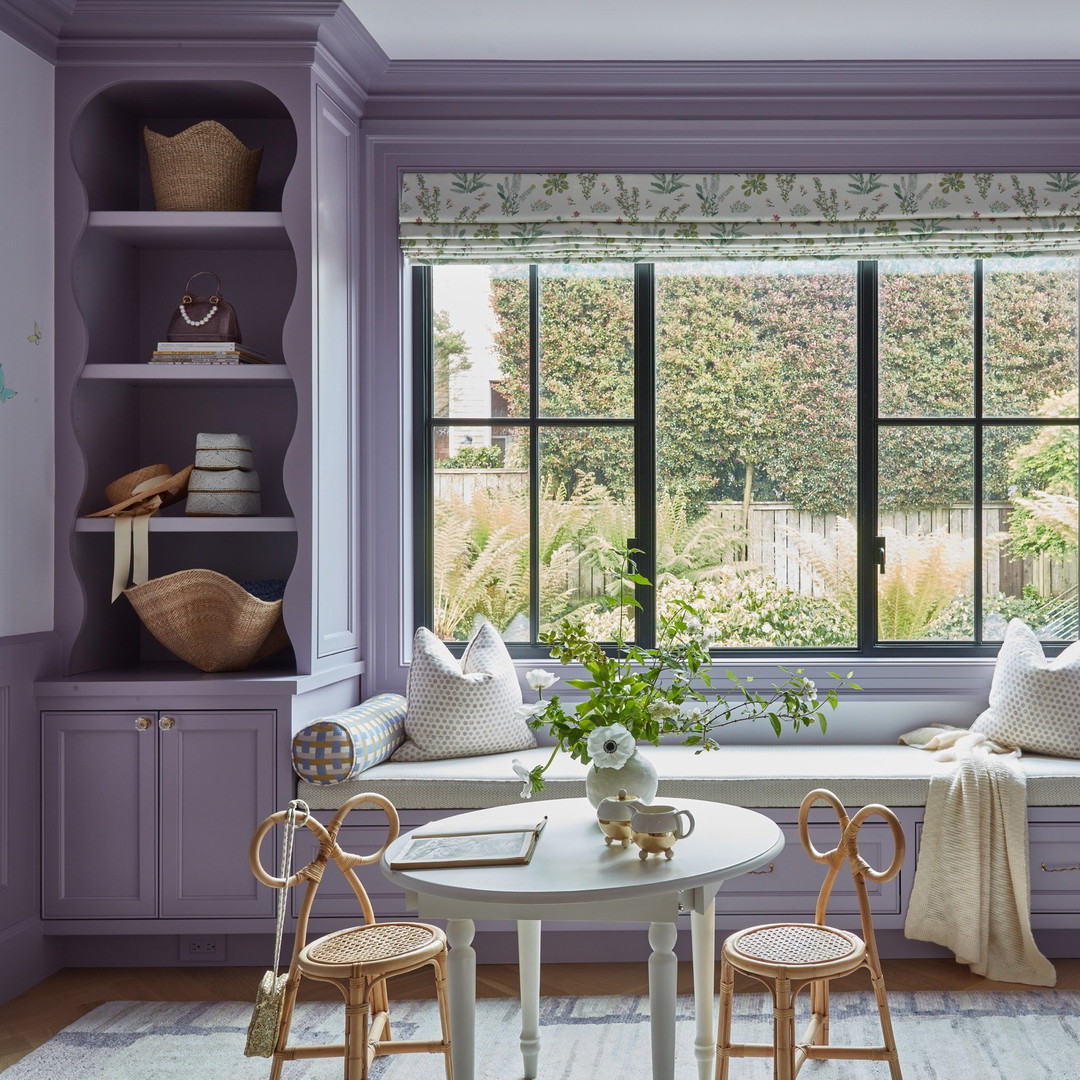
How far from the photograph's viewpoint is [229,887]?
2975mm

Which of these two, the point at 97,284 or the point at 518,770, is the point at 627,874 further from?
the point at 97,284

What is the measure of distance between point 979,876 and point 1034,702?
666mm

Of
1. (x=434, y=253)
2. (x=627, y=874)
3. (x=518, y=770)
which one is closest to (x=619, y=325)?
(x=434, y=253)

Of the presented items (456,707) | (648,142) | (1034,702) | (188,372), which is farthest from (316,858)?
(648,142)

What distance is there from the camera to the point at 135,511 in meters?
3.13

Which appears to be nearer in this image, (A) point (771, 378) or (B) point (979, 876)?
(B) point (979, 876)

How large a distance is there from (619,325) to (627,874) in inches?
93.2

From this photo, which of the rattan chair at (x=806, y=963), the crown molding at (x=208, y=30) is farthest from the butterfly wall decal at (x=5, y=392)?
the rattan chair at (x=806, y=963)

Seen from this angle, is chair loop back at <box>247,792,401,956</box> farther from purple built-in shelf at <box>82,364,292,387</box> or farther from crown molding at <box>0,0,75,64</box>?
crown molding at <box>0,0,75,64</box>

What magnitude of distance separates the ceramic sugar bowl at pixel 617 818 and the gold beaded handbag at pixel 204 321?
2003mm

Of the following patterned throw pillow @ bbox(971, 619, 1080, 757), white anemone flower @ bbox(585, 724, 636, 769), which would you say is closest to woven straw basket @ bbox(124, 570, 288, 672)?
white anemone flower @ bbox(585, 724, 636, 769)

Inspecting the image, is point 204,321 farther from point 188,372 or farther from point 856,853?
point 856,853

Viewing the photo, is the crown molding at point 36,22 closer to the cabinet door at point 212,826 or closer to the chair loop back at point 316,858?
the cabinet door at point 212,826

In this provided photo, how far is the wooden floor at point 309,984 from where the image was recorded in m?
2.83
